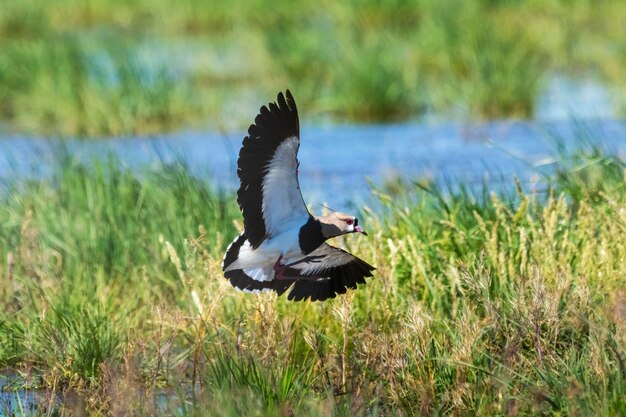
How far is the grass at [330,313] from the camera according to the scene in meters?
4.46

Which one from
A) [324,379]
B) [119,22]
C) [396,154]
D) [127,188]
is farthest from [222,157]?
[119,22]

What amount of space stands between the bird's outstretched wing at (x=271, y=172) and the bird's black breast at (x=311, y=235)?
31 millimetres

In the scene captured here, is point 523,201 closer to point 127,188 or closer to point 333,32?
point 127,188

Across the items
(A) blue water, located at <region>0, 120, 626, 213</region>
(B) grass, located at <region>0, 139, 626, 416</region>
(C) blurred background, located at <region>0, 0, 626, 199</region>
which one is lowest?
(B) grass, located at <region>0, 139, 626, 416</region>

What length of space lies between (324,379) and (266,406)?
54 centimetres

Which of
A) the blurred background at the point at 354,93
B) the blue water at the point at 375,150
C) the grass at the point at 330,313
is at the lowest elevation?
the grass at the point at 330,313

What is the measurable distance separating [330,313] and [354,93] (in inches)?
280

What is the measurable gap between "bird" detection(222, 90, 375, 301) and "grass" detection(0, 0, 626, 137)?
6.85 meters

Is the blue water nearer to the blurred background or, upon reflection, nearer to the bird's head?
the blurred background

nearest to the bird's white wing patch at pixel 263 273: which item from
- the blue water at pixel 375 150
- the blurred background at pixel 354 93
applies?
the blue water at pixel 375 150

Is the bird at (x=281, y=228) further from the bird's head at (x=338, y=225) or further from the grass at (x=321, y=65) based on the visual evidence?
the grass at (x=321, y=65)

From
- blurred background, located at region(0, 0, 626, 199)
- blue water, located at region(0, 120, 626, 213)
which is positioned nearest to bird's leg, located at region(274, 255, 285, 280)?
blue water, located at region(0, 120, 626, 213)

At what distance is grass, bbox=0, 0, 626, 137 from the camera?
1206 cm

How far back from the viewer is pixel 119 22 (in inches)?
746
